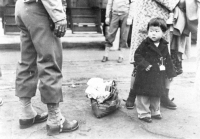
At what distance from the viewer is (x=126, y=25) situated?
6797 millimetres

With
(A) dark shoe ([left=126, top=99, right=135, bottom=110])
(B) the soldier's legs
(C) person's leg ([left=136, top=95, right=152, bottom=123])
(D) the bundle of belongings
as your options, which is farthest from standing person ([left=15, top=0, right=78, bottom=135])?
(B) the soldier's legs

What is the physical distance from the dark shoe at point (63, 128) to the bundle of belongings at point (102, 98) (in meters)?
0.44

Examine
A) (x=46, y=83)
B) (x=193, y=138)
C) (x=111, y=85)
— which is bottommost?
(x=193, y=138)

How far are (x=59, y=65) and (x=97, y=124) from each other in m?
0.88

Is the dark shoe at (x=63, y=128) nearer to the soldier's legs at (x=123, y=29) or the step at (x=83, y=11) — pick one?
the soldier's legs at (x=123, y=29)

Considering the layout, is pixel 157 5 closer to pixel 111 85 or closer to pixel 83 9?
pixel 111 85

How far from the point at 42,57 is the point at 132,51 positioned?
53.5 inches

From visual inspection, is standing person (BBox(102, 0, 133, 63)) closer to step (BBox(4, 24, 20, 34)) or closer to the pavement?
the pavement

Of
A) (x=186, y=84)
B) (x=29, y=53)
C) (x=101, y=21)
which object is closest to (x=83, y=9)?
(x=101, y=21)

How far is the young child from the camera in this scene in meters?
3.47

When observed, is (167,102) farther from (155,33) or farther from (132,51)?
(155,33)

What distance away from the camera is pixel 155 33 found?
3.47 metres

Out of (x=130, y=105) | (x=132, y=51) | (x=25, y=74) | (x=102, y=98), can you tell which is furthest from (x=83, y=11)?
(x=25, y=74)

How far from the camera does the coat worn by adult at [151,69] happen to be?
349cm
